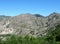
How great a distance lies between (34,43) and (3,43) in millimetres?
12809

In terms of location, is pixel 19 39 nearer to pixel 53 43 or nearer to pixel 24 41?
pixel 24 41

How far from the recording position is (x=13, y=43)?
64.6 meters

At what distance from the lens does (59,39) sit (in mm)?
102625

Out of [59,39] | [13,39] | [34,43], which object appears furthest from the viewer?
[59,39]

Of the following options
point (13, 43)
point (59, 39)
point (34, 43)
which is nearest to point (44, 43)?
point (34, 43)

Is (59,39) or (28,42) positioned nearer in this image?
(28,42)

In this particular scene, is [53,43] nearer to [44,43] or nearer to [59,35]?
[44,43]

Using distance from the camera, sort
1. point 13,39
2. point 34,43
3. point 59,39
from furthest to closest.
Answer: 1. point 59,39
2. point 13,39
3. point 34,43

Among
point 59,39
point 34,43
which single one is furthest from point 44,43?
point 59,39

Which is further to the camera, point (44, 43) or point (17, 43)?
point (44, 43)

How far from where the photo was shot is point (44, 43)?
227ft

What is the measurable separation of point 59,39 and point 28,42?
39797 mm

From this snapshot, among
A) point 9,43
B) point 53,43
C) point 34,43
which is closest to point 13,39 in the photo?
point 9,43

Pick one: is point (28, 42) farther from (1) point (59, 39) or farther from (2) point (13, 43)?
(1) point (59, 39)
